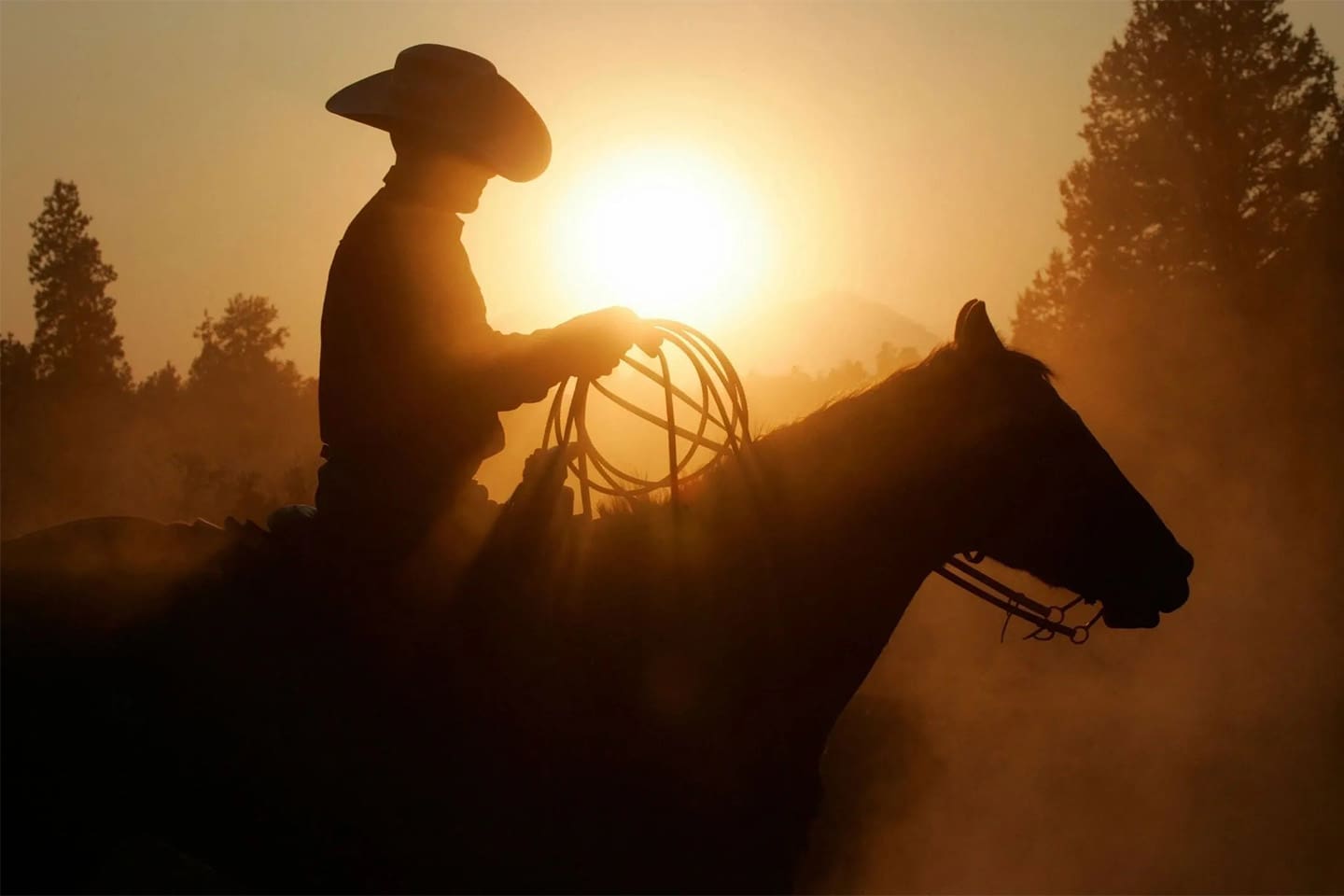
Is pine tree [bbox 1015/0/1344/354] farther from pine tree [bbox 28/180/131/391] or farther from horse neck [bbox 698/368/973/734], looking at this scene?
pine tree [bbox 28/180/131/391]

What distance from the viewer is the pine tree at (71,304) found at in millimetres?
53500

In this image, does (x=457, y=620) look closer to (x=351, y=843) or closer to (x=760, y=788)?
(x=351, y=843)

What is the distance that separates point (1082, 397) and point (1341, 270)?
6515 millimetres

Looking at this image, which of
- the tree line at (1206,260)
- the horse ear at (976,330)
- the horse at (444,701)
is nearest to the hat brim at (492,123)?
the horse at (444,701)

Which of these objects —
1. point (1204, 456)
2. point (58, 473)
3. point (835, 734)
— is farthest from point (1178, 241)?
point (58, 473)

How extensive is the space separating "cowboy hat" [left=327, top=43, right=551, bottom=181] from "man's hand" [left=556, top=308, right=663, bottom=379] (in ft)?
2.53

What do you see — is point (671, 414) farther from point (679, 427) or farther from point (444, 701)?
point (444, 701)

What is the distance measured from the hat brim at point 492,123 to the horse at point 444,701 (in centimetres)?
121

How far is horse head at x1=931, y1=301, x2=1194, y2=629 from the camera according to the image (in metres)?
4.23

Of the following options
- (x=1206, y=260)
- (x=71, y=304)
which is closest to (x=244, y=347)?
(x=71, y=304)

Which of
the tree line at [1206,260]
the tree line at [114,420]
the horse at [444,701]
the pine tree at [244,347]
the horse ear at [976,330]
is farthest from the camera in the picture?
the pine tree at [244,347]

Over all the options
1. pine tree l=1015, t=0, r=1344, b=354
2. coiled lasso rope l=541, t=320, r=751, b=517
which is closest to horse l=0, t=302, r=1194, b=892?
coiled lasso rope l=541, t=320, r=751, b=517

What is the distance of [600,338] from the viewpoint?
384cm

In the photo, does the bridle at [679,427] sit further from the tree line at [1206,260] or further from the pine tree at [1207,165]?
the pine tree at [1207,165]
